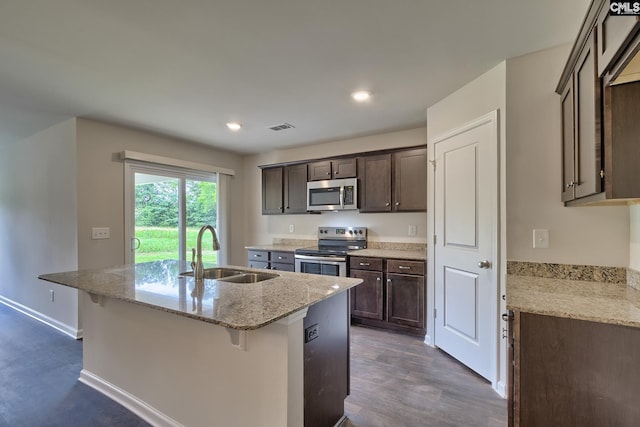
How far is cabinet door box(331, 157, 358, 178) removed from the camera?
13.1ft

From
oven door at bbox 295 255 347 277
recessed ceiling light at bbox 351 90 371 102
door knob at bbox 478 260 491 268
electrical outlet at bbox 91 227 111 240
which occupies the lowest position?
oven door at bbox 295 255 347 277

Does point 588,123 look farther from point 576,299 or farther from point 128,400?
point 128,400

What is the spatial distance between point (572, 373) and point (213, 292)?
1.76 metres

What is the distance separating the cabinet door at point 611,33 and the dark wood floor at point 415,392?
2.04 m

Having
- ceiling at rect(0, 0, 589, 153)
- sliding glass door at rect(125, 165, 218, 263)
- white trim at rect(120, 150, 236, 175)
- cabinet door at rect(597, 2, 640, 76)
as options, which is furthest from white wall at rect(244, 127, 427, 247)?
Answer: cabinet door at rect(597, 2, 640, 76)

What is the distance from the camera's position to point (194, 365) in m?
1.73

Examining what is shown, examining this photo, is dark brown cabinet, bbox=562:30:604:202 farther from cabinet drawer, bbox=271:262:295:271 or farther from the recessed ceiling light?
cabinet drawer, bbox=271:262:295:271

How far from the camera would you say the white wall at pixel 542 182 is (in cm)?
191

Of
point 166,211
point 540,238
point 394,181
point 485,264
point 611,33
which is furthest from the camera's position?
point 166,211

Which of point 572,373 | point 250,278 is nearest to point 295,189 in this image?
point 250,278

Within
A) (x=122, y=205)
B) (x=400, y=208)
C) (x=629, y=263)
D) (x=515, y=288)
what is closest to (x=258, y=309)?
(x=515, y=288)

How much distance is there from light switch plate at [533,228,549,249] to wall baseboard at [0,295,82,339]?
4.38 metres

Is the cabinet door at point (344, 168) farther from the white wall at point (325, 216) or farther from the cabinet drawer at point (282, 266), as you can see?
the cabinet drawer at point (282, 266)

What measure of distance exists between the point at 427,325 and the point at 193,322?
2.35 meters
